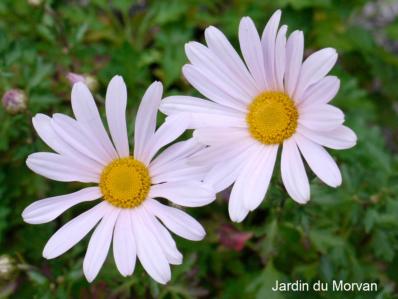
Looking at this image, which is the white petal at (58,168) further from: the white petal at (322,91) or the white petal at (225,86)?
the white petal at (322,91)

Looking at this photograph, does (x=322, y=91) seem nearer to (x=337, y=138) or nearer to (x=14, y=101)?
(x=337, y=138)

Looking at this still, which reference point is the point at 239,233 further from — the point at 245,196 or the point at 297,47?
the point at 297,47

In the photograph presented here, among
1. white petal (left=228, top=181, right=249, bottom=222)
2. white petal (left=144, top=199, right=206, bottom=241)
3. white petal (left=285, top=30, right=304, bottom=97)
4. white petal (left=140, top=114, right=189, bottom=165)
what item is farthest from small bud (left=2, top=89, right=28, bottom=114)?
white petal (left=285, top=30, right=304, bottom=97)

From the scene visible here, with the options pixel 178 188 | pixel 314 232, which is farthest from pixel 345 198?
pixel 178 188

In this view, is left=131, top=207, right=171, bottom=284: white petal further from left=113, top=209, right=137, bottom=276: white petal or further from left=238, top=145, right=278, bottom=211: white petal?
left=238, top=145, right=278, bottom=211: white petal

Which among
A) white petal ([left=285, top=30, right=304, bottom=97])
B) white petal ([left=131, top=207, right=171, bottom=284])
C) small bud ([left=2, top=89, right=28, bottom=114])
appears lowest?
white petal ([left=131, top=207, right=171, bottom=284])

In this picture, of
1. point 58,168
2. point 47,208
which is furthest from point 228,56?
point 47,208

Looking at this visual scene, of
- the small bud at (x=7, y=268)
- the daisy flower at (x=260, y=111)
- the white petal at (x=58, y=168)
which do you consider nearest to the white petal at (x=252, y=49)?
the daisy flower at (x=260, y=111)
